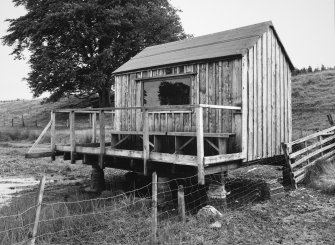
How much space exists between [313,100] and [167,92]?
2221 centimetres

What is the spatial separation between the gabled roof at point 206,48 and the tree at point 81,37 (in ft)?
40.4

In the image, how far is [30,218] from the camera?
7371 mm

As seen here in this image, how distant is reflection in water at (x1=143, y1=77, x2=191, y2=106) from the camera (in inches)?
440

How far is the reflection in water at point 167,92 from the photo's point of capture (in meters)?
11.2

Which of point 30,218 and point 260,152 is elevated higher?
point 260,152

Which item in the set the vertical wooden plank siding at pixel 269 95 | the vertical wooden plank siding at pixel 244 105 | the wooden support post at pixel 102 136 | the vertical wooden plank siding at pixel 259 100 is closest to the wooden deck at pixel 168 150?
the wooden support post at pixel 102 136

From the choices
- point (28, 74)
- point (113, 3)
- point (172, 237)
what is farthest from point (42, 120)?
point (172, 237)

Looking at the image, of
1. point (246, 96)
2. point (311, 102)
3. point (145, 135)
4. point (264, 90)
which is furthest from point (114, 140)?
point (311, 102)

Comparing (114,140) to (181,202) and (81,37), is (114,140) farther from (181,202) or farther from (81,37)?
(81,37)

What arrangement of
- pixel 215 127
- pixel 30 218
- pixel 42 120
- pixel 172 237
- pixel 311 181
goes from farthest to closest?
pixel 42 120 < pixel 311 181 < pixel 215 127 < pixel 30 218 < pixel 172 237

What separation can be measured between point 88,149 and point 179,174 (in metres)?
3.61

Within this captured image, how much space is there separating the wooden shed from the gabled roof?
37mm

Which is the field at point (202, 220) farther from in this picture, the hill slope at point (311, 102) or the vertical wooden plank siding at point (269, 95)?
the hill slope at point (311, 102)

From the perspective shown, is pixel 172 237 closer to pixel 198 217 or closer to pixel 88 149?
pixel 198 217
